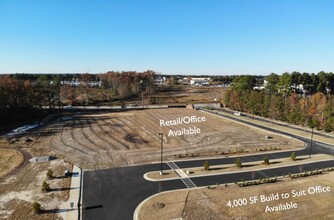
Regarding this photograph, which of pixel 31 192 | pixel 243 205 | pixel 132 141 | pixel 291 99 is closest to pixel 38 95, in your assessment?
pixel 132 141

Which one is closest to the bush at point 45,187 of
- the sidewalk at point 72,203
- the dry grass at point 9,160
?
the sidewalk at point 72,203

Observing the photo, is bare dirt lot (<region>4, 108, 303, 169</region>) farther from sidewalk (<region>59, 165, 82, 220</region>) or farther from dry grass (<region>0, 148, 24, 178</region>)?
sidewalk (<region>59, 165, 82, 220</region>)

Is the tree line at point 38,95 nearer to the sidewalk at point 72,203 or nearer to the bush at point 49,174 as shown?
the bush at point 49,174

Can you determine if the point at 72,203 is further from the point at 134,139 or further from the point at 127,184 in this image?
the point at 134,139

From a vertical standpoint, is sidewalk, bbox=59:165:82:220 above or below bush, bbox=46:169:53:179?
below

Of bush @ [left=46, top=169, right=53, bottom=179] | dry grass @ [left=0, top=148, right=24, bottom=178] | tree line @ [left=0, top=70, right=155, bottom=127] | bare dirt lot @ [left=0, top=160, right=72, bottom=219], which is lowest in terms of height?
bare dirt lot @ [left=0, top=160, right=72, bottom=219]

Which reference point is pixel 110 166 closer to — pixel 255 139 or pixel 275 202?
pixel 275 202

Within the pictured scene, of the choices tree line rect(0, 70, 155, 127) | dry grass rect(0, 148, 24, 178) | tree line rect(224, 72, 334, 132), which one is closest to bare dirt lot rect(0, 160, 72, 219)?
dry grass rect(0, 148, 24, 178)
